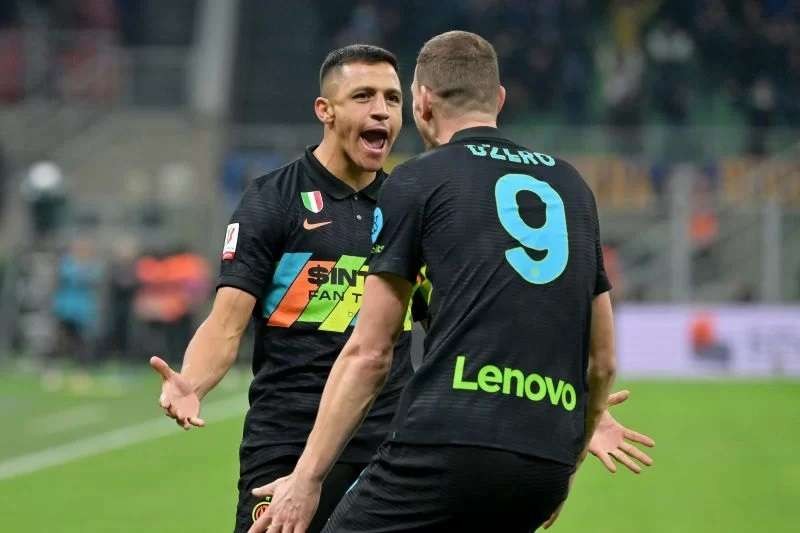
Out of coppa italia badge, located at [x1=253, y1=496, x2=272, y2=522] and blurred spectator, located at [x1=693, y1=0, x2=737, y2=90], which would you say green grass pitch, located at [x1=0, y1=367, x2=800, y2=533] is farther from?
blurred spectator, located at [x1=693, y1=0, x2=737, y2=90]

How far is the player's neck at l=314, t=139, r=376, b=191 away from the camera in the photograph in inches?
245

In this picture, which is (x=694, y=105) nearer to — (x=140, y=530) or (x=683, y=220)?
(x=683, y=220)

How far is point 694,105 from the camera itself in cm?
2930

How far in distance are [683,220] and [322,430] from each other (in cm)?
2088

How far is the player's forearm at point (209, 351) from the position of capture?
5.91m

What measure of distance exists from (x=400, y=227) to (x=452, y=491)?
2.37 ft

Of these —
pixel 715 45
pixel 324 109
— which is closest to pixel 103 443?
pixel 324 109

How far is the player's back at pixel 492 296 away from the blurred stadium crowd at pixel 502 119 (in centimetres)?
2018

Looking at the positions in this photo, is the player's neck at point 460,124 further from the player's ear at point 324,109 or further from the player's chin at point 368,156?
the player's ear at point 324,109

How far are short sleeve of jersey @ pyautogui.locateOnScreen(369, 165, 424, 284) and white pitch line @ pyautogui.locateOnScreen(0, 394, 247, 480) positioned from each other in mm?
9835

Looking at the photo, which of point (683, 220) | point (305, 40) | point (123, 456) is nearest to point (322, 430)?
point (123, 456)

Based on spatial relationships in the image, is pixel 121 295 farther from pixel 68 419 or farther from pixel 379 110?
pixel 379 110

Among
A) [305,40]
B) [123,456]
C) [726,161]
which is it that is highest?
[305,40]

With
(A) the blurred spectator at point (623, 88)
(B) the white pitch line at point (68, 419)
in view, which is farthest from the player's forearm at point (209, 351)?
(A) the blurred spectator at point (623, 88)
